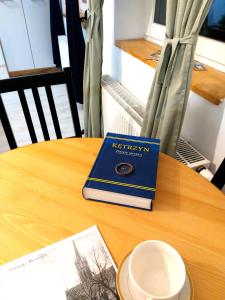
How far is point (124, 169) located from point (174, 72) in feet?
1.65

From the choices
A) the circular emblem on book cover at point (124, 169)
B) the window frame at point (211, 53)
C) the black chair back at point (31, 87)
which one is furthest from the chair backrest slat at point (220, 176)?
the black chair back at point (31, 87)

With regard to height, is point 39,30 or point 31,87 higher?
point 31,87

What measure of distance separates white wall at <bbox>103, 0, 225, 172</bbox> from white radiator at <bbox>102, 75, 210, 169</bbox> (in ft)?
0.16

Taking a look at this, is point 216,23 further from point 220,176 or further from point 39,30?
point 39,30

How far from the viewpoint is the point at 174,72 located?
94 cm

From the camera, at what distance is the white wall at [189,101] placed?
3.36 feet

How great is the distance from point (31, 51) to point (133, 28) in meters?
2.42

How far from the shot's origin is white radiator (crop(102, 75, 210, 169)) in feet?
3.56

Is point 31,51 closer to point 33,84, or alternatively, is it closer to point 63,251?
point 33,84

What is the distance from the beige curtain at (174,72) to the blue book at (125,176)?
273 millimetres

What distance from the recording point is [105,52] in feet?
6.10

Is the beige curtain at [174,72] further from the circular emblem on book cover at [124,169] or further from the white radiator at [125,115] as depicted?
the circular emblem on book cover at [124,169]

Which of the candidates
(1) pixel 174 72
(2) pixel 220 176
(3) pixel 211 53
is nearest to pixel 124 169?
(2) pixel 220 176

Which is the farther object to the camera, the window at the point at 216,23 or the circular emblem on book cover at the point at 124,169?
the window at the point at 216,23
